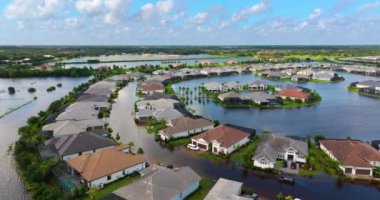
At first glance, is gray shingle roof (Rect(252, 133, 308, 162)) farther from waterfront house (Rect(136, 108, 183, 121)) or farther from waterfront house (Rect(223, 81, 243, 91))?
waterfront house (Rect(223, 81, 243, 91))

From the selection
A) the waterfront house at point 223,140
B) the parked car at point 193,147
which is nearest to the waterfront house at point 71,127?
the parked car at point 193,147

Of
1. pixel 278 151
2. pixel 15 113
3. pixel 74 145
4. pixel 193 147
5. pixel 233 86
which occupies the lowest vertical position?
pixel 15 113

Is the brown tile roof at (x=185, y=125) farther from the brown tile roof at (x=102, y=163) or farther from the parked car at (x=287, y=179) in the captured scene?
the parked car at (x=287, y=179)

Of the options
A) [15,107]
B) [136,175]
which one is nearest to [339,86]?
[136,175]

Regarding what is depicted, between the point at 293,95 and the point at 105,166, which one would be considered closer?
the point at 105,166

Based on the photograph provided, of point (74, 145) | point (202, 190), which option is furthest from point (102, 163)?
point (202, 190)

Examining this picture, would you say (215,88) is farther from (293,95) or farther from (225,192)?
(225,192)

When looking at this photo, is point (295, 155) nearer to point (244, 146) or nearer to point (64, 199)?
point (244, 146)
